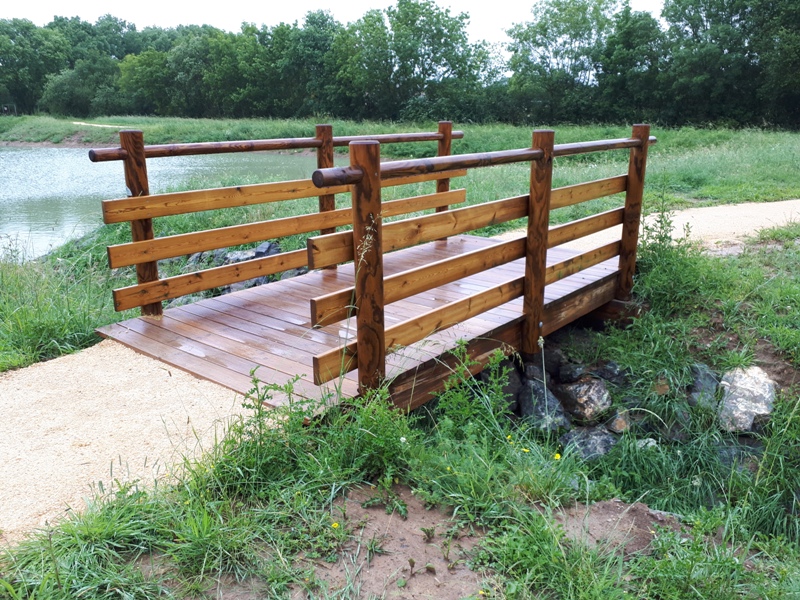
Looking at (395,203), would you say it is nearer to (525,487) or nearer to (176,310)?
(176,310)

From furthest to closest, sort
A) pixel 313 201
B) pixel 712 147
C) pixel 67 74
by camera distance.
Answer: pixel 67 74, pixel 712 147, pixel 313 201

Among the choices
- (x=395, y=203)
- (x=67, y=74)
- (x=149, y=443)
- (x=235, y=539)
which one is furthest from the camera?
(x=67, y=74)

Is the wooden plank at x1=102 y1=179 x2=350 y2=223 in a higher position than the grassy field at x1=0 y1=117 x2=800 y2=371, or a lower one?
higher

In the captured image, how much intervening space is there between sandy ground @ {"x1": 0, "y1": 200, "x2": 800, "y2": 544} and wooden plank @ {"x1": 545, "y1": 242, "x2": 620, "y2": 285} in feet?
8.83

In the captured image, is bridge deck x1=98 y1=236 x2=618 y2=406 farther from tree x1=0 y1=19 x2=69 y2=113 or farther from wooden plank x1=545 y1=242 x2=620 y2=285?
tree x1=0 y1=19 x2=69 y2=113

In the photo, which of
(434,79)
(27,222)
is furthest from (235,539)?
(434,79)

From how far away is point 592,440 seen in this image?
498 cm

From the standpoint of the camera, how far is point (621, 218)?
6.22 m

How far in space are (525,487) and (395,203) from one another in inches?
139

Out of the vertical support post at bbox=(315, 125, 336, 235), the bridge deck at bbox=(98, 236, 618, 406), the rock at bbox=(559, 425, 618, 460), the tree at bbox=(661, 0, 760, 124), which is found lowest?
the rock at bbox=(559, 425, 618, 460)

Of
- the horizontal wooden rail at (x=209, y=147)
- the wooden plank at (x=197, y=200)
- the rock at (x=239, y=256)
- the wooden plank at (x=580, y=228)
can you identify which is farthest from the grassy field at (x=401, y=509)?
the rock at (x=239, y=256)

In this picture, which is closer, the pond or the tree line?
the pond

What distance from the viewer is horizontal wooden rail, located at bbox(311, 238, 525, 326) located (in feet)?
11.9

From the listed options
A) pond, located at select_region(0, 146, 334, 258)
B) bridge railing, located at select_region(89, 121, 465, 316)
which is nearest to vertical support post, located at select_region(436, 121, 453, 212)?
bridge railing, located at select_region(89, 121, 465, 316)
